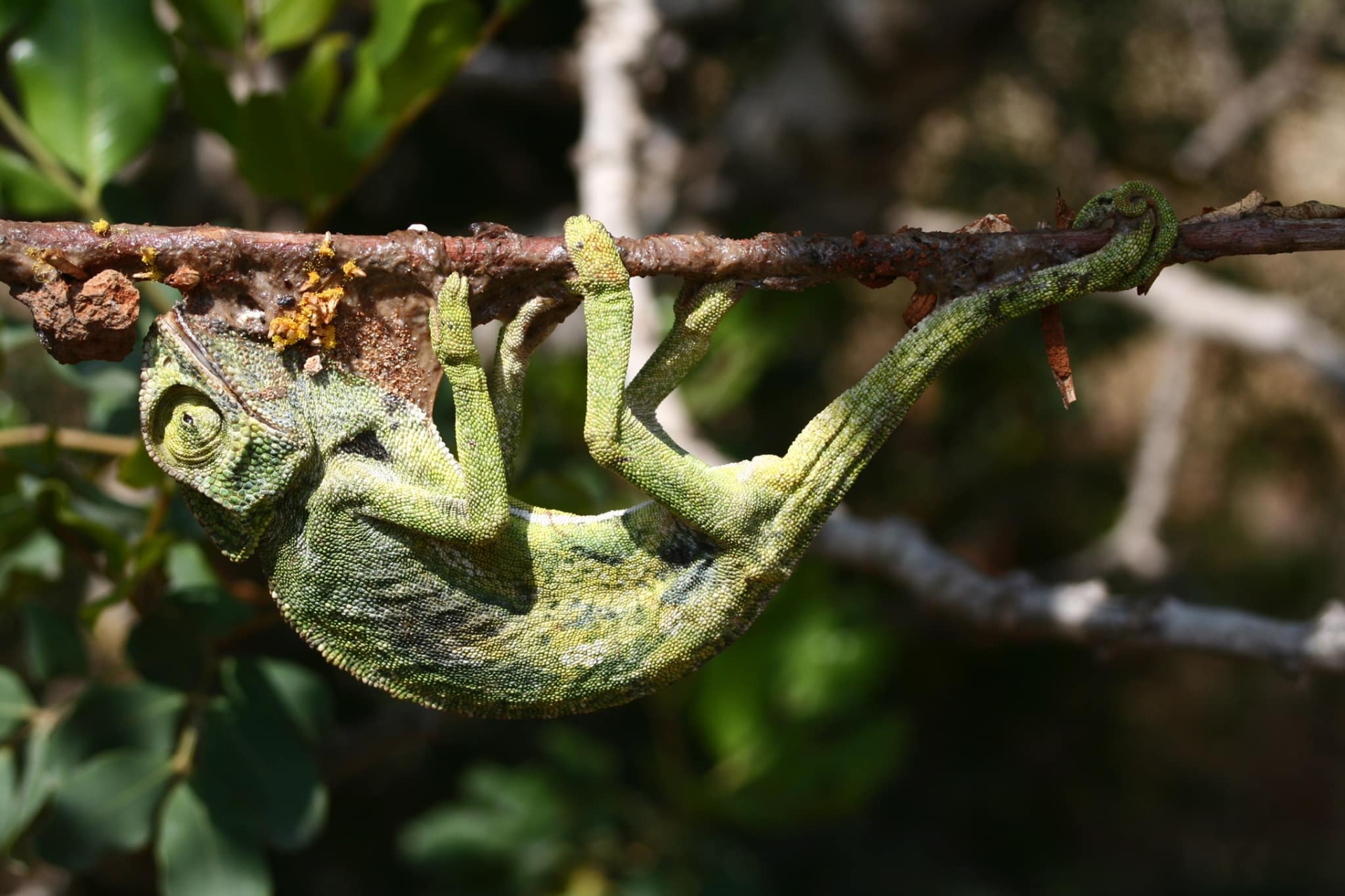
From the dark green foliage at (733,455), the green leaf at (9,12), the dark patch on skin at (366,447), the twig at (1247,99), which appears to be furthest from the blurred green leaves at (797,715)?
the twig at (1247,99)

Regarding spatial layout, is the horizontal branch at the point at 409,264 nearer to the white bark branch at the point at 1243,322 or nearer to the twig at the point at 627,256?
the twig at the point at 627,256

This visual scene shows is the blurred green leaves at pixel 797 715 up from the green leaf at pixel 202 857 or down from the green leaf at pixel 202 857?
up

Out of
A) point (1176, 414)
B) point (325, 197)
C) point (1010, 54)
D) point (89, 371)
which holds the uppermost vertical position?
point (1010, 54)

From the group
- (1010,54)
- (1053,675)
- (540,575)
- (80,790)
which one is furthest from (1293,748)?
(80,790)

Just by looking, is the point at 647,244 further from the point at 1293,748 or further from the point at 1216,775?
the point at 1293,748

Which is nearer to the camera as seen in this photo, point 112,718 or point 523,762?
point 112,718

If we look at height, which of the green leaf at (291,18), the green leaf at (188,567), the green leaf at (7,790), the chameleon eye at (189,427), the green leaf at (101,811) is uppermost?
the green leaf at (291,18)

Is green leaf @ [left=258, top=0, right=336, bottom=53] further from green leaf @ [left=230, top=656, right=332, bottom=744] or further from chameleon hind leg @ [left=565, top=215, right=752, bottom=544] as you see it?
green leaf @ [left=230, top=656, right=332, bottom=744]
